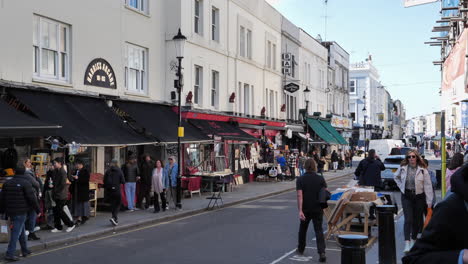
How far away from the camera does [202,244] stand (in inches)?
434

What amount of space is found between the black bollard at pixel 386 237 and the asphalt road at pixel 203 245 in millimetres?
1459

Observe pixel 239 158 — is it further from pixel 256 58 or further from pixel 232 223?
pixel 232 223

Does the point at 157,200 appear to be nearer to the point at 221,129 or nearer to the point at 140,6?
the point at 140,6

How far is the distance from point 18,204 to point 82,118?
639 cm

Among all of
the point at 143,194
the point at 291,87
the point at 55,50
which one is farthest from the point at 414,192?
the point at 291,87

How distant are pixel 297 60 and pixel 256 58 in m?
9.23

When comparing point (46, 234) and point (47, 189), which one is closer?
point (46, 234)

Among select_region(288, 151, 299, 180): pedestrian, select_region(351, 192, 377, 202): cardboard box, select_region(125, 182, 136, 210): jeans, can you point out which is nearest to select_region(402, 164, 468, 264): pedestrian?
select_region(351, 192, 377, 202): cardboard box

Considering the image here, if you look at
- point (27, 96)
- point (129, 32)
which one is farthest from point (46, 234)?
point (129, 32)

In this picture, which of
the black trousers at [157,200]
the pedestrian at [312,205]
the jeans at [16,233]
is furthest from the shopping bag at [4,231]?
the pedestrian at [312,205]

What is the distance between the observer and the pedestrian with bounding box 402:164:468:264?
2631 millimetres

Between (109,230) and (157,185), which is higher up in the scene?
(157,185)

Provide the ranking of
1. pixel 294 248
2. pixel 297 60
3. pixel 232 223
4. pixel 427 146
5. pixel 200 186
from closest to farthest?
pixel 294 248 < pixel 232 223 < pixel 200 186 < pixel 297 60 < pixel 427 146

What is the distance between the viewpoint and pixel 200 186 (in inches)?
886
